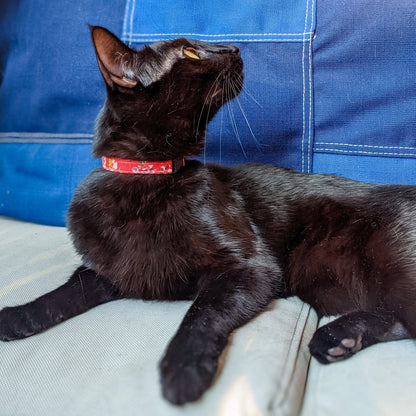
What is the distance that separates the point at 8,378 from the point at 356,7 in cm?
A: 131

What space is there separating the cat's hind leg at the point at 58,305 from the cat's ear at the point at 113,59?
449mm

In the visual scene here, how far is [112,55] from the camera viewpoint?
2.97 ft

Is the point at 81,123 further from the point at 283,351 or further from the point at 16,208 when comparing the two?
the point at 283,351

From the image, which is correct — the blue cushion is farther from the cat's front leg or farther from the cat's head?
the cat's front leg

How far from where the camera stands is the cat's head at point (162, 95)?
94 centimetres

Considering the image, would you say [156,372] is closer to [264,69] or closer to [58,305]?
[58,305]

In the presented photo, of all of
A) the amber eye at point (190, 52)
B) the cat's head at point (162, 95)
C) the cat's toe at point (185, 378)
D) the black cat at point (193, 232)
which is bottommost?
the cat's toe at point (185, 378)

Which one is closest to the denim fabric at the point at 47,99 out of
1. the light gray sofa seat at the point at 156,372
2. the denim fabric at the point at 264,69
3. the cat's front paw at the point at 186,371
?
the denim fabric at the point at 264,69

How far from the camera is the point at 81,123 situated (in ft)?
5.09

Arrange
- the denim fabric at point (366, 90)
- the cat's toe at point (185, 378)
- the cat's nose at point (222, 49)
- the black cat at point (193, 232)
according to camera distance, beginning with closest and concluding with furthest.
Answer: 1. the cat's toe at point (185, 378)
2. the black cat at point (193, 232)
3. the cat's nose at point (222, 49)
4. the denim fabric at point (366, 90)

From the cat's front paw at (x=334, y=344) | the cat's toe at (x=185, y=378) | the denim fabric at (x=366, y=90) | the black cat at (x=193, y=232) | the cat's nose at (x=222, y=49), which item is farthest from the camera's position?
the denim fabric at (x=366, y=90)

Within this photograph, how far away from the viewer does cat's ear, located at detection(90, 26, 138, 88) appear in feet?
2.88

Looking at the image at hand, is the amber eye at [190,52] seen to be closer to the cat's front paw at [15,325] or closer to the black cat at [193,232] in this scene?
the black cat at [193,232]

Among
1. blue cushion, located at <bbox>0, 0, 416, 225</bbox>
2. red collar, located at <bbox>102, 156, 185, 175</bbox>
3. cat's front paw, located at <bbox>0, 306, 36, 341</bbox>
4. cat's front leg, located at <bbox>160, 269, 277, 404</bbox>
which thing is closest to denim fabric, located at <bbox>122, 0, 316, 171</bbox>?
blue cushion, located at <bbox>0, 0, 416, 225</bbox>
